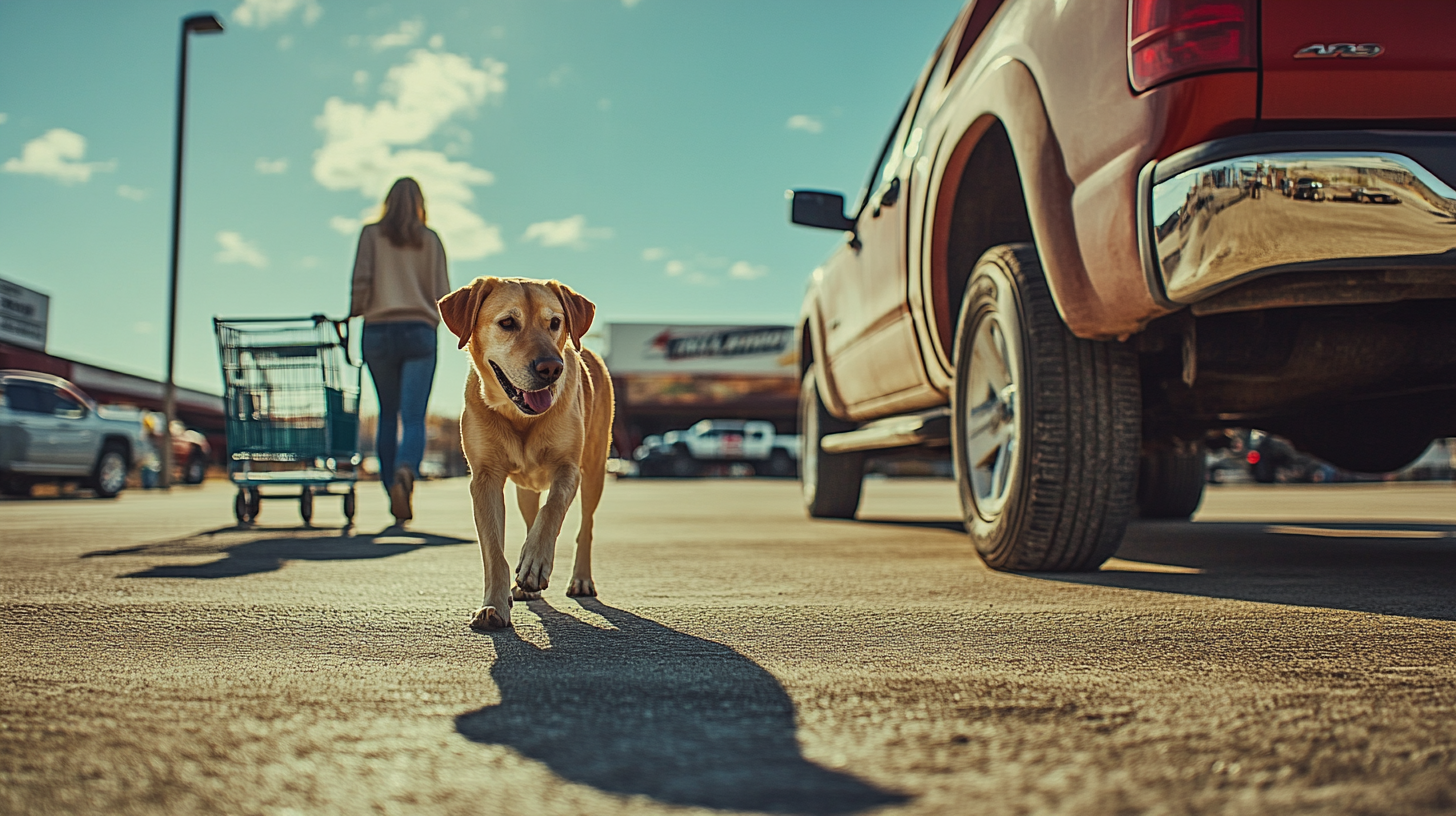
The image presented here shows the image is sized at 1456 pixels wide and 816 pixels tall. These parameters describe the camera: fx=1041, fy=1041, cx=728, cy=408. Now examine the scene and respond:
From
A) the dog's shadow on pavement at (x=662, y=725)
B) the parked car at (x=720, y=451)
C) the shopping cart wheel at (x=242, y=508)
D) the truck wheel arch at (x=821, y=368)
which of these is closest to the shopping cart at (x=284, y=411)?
the shopping cart wheel at (x=242, y=508)

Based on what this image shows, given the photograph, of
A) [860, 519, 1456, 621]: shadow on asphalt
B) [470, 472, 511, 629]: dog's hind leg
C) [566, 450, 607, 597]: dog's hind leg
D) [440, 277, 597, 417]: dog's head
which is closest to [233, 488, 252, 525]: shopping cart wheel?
[566, 450, 607, 597]: dog's hind leg

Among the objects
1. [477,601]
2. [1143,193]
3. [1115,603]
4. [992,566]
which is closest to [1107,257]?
[1143,193]

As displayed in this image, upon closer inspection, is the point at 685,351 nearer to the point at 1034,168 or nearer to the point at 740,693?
the point at 1034,168

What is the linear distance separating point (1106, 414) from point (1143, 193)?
0.91 metres

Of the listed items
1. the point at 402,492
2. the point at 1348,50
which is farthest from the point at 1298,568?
the point at 402,492

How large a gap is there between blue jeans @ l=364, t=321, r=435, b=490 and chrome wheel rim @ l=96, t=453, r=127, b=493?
988 cm

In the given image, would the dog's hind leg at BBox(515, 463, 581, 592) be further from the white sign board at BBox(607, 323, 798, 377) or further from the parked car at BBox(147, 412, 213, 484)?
the white sign board at BBox(607, 323, 798, 377)

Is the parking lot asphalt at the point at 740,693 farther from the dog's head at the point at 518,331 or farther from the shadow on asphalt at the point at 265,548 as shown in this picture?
the dog's head at the point at 518,331

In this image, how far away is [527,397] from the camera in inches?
112

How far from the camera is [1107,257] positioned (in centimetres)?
288

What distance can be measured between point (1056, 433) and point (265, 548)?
3.77 meters

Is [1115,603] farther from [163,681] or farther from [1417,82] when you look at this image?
[163,681]

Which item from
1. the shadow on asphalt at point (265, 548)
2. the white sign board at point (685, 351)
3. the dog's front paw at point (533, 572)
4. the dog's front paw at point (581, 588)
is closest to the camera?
the dog's front paw at point (533, 572)

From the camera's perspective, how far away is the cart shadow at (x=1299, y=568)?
300 centimetres
